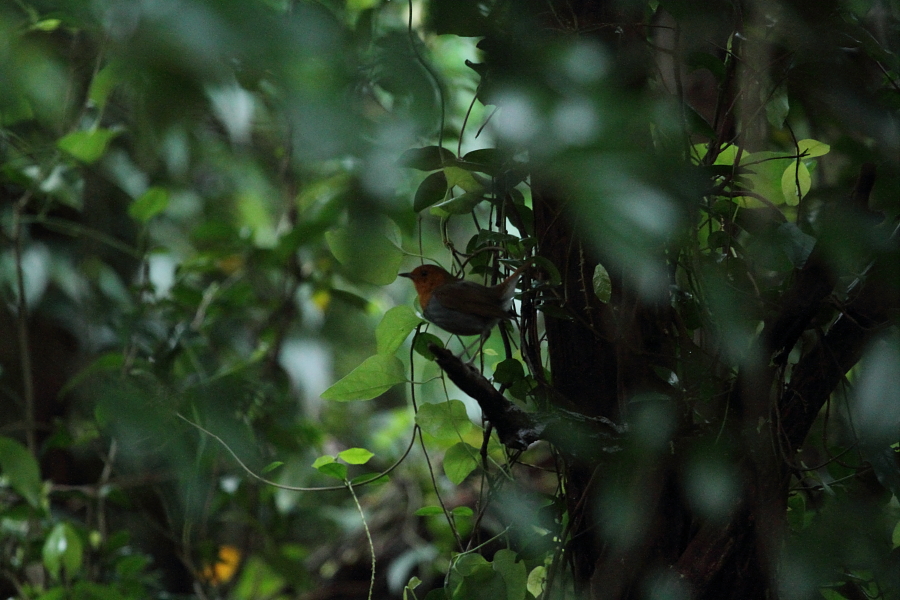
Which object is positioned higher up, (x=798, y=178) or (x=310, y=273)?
(x=798, y=178)

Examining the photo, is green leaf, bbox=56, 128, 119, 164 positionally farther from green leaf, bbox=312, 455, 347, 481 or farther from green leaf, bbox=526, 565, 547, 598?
green leaf, bbox=526, 565, 547, 598

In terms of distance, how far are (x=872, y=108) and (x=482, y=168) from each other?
45 cm

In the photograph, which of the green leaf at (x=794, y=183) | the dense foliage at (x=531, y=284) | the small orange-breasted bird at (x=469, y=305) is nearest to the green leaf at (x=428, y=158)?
the dense foliage at (x=531, y=284)

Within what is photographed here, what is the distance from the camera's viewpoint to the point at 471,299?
0.82 meters

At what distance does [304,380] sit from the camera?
1990 mm

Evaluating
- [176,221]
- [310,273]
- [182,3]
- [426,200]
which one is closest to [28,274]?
[176,221]

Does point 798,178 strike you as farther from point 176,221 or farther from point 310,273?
point 176,221

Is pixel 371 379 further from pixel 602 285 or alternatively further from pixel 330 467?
pixel 602 285

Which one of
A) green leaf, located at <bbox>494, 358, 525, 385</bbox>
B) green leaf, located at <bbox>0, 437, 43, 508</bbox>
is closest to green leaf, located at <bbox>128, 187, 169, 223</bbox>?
green leaf, located at <bbox>0, 437, 43, 508</bbox>

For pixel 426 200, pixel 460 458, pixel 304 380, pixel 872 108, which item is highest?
pixel 872 108

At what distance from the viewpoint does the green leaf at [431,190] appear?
864 millimetres

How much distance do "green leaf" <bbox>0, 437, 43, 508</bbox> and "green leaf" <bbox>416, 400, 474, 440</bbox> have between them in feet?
3.40

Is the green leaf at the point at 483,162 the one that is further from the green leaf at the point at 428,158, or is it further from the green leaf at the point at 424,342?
the green leaf at the point at 424,342

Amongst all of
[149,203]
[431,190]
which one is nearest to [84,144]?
[149,203]
